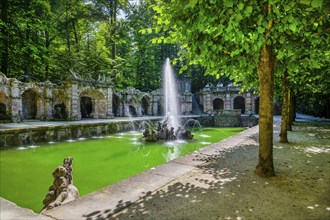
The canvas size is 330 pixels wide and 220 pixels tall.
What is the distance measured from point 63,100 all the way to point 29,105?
336cm

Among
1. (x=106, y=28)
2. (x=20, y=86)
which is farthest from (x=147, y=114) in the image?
(x=20, y=86)

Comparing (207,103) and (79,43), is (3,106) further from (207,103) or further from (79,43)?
(207,103)

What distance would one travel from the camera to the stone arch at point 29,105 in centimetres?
→ 2239

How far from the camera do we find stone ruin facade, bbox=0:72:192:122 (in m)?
18.4

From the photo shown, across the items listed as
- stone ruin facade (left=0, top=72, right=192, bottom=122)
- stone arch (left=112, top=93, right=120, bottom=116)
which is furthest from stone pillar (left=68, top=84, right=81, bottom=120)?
stone arch (left=112, top=93, right=120, bottom=116)

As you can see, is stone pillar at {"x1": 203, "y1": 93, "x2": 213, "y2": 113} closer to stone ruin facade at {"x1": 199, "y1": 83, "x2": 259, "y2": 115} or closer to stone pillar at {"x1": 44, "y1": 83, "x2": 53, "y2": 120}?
stone ruin facade at {"x1": 199, "y1": 83, "x2": 259, "y2": 115}

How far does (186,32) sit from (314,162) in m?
5.34

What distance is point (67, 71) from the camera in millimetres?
25391

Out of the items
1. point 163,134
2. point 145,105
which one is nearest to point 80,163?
point 163,134

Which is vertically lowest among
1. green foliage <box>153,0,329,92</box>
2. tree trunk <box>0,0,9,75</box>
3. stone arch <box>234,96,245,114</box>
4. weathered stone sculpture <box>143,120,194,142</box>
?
weathered stone sculpture <box>143,120,194,142</box>

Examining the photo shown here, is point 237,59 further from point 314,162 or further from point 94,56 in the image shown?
point 94,56

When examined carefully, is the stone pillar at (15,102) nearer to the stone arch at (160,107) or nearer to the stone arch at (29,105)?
the stone arch at (29,105)

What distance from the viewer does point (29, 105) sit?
22766 mm

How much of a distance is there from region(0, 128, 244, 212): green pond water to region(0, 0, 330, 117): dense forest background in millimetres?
7068
